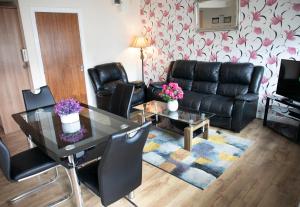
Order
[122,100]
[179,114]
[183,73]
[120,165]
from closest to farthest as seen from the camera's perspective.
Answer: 1. [120,165]
2. [122,100]
3. [179,114]
4. [183,73]

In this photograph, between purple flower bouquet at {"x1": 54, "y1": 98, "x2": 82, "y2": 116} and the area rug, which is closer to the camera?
purple flower bouquet at {"x1": 54, "y1": 98, "x2": 82, "y2": 116}

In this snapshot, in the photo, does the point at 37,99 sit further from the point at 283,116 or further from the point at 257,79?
the point at 283,116

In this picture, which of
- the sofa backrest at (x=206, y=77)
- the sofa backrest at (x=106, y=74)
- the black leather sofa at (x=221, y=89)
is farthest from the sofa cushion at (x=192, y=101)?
the sofa backrest at (x=106, y=74)

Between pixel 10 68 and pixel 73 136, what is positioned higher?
pixel 10 68

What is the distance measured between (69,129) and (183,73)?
9.69 feet

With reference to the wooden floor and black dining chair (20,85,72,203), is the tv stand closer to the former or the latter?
the wooden floor

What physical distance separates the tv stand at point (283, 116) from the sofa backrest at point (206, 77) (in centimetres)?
95

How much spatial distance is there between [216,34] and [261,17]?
0.82m

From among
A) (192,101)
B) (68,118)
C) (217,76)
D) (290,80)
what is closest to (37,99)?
(68,118)

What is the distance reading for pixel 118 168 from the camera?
1574mm

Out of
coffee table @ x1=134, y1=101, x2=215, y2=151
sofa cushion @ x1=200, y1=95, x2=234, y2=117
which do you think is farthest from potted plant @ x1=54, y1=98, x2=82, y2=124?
sofa cushion @ x1=200, y1=95, x2=234, y2=117

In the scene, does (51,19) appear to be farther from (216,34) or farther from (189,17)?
(216,34)

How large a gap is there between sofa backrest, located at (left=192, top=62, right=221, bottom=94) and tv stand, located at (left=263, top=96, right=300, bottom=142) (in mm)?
947

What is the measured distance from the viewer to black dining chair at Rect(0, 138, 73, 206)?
5.75 ft
